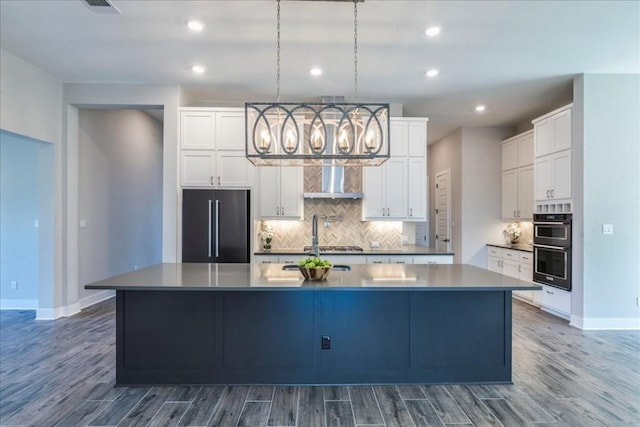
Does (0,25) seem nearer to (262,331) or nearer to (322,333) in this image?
(262,331)

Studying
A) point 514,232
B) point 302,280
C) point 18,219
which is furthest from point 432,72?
point 18,219

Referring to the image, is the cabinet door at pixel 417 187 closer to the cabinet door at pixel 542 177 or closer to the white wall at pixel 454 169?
the cabinet door at pixel 542 177

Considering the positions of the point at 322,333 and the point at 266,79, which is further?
the point at 266,79

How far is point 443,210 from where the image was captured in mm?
7652

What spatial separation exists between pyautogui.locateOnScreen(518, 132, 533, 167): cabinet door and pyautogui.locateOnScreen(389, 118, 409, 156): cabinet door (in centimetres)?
226

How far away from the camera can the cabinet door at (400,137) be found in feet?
16.6

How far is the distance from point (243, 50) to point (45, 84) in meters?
2.82

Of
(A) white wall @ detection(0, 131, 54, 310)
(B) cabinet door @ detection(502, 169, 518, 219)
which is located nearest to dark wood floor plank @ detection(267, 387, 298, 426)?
(A) white wall @ detection(0, 131, 54, 310)

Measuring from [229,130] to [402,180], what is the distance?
261 cm

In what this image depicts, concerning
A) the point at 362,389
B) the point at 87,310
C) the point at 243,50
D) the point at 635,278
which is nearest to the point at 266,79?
the point at 243,50

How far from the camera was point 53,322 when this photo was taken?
4.46m

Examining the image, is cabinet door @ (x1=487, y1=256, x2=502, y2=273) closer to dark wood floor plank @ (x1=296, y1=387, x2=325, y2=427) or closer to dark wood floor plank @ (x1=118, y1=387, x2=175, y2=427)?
dark wood floor plank @ (x1=296, y1=387, x2=325, y2=427)

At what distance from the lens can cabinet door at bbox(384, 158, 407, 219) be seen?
511 centimetres

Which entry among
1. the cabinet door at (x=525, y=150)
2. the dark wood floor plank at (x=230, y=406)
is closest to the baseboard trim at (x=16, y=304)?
the dark wood floor plank at (x=230, y=406)
